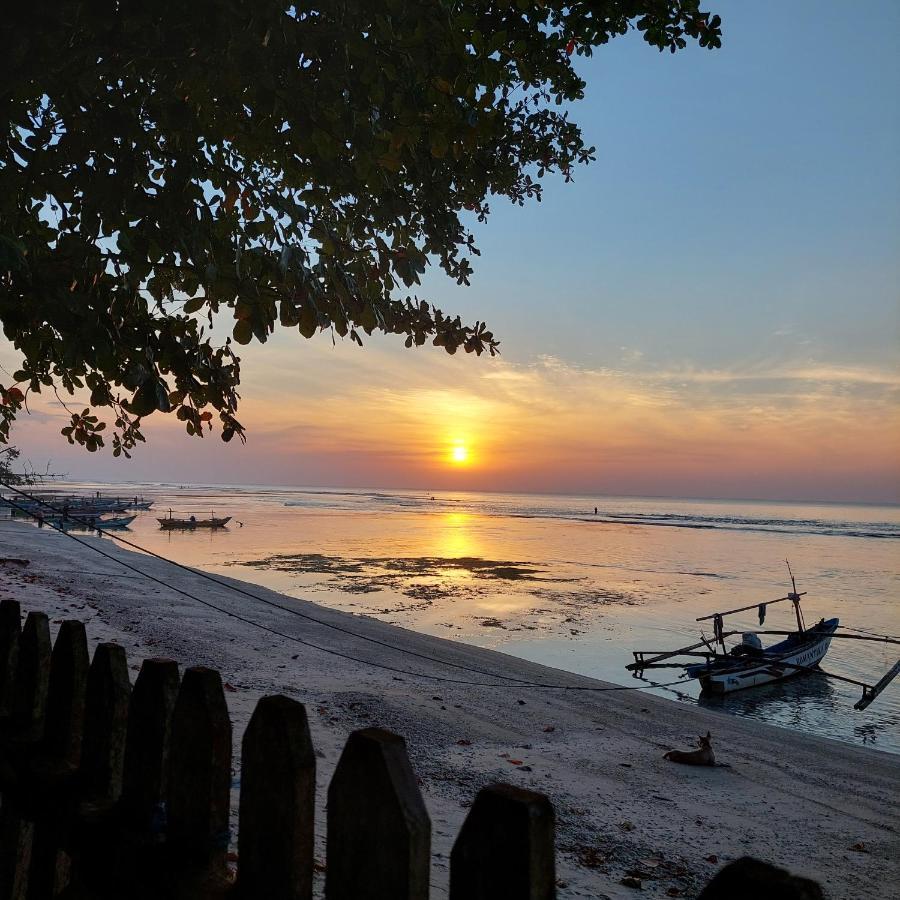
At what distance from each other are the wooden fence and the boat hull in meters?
17.3

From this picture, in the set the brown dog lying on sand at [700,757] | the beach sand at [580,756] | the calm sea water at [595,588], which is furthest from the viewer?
the calm sea water at [595,588]

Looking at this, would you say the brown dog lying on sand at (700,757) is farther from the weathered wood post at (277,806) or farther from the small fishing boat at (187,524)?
the small fishing boat at (187,524)

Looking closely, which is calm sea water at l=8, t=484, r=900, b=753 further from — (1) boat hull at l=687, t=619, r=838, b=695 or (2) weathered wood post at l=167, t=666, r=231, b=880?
(2) weathered wood post at l=167, t=666, r=231, b=880

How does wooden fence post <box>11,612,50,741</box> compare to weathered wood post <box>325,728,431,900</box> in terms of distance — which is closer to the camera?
weathered wood post <box>325,728,431,900</box>

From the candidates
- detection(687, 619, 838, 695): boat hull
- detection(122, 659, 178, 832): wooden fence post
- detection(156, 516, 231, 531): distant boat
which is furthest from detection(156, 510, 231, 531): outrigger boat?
detection(122, 659, 178, 832): wooden fence post

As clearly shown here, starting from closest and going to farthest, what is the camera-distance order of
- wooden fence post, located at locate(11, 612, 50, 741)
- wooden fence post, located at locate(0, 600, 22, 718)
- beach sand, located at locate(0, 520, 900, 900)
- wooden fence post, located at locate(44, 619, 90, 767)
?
wooden fence post, located at locate(44, 619, 90, 767) → wooden fence post, located at locate(11, 612, 50, 741) → wooden fence post, located at locate(0, 600, 22, 718) → beach sand, located at locate(0, 520, 900, 900)

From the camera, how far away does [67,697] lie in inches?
80.9

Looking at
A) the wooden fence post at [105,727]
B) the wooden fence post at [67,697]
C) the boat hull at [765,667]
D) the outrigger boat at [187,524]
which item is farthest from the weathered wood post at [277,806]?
the outrigger boat at [187,524]

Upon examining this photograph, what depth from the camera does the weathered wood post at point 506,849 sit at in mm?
1028

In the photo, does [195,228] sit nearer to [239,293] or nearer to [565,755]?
[239,293]

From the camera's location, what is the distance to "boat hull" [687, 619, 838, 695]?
1667 centimetres

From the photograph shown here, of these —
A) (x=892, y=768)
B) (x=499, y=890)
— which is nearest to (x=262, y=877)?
(x=499, y=890)

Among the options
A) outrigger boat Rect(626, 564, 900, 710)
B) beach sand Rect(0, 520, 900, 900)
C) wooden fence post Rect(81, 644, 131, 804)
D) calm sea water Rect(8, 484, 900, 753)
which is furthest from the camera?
calm sea water Rect(8, 484, 900, 753)

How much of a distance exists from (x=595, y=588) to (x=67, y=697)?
32.8 meters
